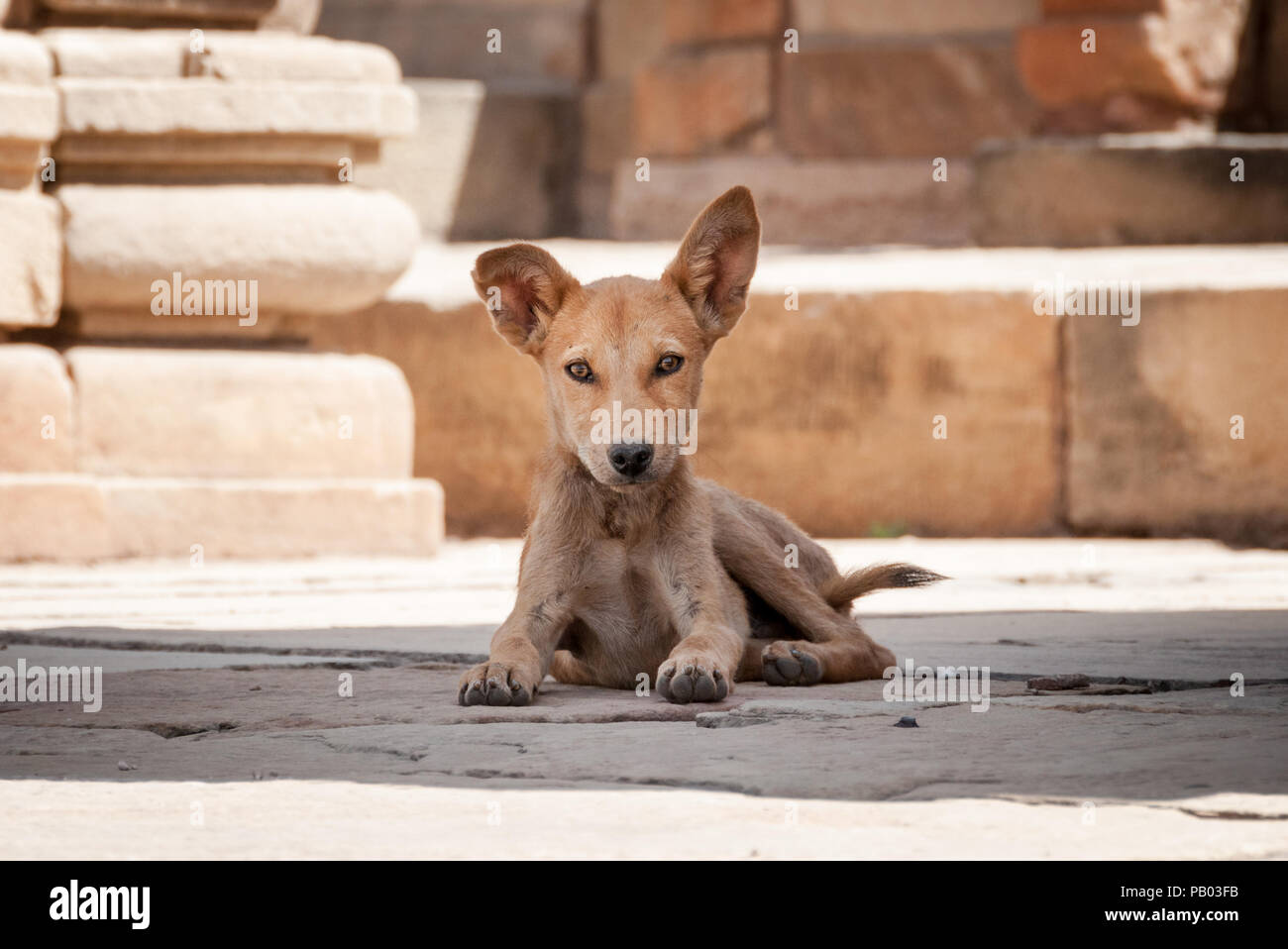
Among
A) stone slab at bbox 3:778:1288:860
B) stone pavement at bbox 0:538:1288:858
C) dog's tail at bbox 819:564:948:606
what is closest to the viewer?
stone slab at bbox 3:778:1288:860

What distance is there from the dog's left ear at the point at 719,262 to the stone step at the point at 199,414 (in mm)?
3150

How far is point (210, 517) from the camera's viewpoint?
724 centimetres

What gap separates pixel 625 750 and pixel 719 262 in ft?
5.71

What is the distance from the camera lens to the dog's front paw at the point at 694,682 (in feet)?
12.8

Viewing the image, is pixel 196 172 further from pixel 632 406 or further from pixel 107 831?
pixel 107 831

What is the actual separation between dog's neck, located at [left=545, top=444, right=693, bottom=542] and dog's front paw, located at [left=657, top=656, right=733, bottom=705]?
1.90ft

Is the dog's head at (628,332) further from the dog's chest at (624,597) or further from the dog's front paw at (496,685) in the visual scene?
the dog's front paw at (496,685)

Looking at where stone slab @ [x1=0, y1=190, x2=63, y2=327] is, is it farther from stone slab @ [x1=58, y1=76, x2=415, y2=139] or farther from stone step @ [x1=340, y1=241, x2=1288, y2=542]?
stone step @ [x1=340, y1=241, x2=1288, y2=542]

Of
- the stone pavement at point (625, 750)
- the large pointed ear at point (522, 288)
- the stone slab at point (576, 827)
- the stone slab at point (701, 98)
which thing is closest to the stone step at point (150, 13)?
the stone pavement at point (625, 750)

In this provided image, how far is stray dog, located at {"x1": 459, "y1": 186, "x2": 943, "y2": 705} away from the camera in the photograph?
169 inches

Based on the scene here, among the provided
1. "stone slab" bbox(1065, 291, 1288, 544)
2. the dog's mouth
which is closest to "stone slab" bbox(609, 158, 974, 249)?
"stone slab" bbox(1065, 291, 1288, 544)

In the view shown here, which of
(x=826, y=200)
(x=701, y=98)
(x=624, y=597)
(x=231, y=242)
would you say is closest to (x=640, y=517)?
(x=624, y=597)

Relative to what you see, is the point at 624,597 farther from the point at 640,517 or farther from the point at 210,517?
the point at 210,517

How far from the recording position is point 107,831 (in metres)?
2.72
